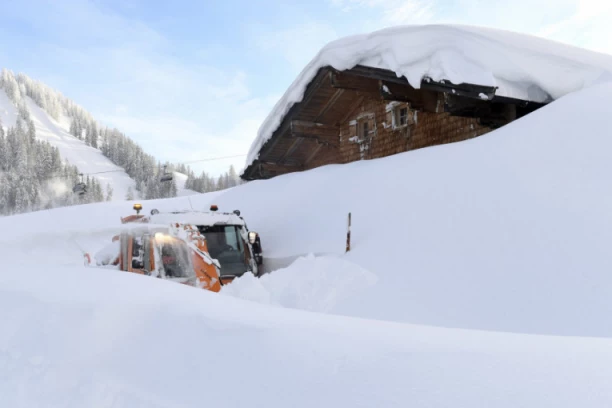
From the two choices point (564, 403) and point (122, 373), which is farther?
point (122, 373)

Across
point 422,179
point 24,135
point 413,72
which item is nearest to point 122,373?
point 422,179

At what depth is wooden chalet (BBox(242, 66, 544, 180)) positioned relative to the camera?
29.3 feet

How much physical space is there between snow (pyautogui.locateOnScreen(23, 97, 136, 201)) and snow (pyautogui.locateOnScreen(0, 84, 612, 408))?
271 ft

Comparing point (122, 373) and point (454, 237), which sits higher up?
point (454, 237)

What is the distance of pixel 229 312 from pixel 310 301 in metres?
3.23

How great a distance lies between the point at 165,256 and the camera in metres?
6.07

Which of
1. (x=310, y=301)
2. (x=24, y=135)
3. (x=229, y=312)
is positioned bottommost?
(x=310, y=301)

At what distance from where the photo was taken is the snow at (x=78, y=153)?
101 metres

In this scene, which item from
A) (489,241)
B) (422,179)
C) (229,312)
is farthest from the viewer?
(422,179)

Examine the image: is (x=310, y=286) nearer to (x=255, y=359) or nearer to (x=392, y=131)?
(x=255, y=359)

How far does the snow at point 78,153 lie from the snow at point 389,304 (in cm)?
8263

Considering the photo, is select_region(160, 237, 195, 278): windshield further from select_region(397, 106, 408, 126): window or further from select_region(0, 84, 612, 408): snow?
select_region(397, 106, 408, 126): window

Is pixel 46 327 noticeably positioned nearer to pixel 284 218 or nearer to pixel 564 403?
pixel 564 403

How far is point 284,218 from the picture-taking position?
9906 millimetres
